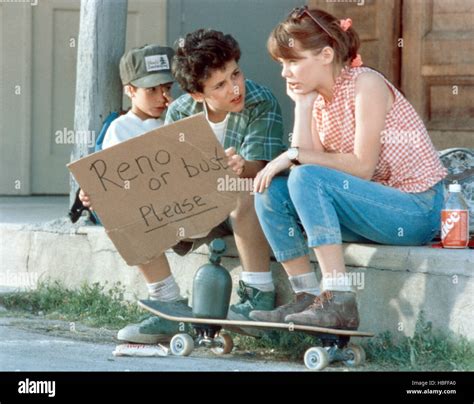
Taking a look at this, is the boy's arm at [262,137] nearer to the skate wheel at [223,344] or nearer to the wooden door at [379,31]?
the skate wheel at [223,344]

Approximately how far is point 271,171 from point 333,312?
1.86 feet

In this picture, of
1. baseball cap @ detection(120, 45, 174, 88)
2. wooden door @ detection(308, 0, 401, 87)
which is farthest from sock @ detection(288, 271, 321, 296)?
wooden door @ detection(308, 0, 401, 87)

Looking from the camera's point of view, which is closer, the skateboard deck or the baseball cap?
the skateboard deck

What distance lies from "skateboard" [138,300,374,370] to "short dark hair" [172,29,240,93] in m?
0.87

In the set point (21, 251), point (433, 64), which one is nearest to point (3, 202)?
point (21, 251)

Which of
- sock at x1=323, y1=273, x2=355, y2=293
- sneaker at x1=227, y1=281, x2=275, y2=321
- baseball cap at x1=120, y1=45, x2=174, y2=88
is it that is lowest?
sneaker at x1=227, y1=281, x2=275, y2=321

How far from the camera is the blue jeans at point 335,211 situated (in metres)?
4.44

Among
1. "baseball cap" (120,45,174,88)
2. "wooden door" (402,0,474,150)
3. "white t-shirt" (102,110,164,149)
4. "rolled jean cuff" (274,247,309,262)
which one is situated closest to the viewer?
"rolled jean cuff" (274,247,309,262)

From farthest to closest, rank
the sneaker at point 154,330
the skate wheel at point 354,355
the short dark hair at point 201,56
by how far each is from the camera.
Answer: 1. the sneaker at point 154,330
2. the short dark hair at point 201,56
3. the skate wheel at point 354,355

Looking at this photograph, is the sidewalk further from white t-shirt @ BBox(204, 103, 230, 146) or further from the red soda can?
white t-shirt @ BBox(204, 103, 230, 146)

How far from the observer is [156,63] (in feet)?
18.6

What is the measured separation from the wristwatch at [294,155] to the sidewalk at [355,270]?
18.3 inches

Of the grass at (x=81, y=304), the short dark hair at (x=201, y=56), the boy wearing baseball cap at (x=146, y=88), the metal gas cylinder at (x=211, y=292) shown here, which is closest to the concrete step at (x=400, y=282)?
the grass at (x=81, y=304)

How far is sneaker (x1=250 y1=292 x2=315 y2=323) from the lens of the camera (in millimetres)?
4570
